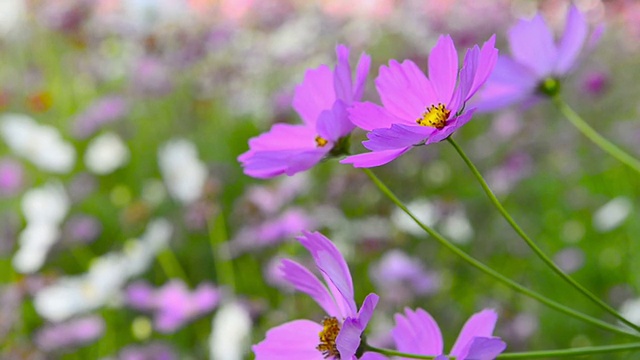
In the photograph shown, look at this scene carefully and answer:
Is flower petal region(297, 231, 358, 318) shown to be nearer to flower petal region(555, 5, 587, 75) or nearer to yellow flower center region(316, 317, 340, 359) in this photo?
yellow flower center region(316, 317, 340, 359)

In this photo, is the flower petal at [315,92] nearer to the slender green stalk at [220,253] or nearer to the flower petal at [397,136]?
the flower petal at [397,136]

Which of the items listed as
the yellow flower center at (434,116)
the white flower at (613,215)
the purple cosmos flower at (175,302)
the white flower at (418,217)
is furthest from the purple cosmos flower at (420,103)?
the white flower at (613,215)

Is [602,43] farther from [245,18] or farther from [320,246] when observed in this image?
[320,246]

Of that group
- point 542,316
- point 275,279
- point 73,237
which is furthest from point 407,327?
point 73,237

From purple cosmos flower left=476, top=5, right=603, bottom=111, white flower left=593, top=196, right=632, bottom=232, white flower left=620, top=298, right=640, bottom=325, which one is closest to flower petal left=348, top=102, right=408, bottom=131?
purple cosmos flower left=476, top=5, right=603, bottom=111

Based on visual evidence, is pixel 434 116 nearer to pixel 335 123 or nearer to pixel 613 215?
pixel 335 123

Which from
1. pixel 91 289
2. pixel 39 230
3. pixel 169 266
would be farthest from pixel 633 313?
pixel 39 230
